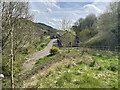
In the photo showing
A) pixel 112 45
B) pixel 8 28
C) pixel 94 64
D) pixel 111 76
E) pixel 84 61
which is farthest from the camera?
pixel 112 45

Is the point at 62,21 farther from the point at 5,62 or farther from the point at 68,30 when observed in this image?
the point at 5,62

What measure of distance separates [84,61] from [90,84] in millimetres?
5954

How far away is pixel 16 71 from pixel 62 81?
18.7ft

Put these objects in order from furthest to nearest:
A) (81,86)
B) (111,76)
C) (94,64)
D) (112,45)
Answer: (112,45), (94,64), (111,76), (81,86)

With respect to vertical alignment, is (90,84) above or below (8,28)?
below

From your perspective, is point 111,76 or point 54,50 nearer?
point 111,76

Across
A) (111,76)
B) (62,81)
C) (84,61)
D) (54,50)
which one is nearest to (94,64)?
(84,61)

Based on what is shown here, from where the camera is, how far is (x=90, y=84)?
31.8ft

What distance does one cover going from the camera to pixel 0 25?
11.3m

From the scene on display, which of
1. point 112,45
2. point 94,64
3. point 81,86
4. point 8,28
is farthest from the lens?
point 112,45

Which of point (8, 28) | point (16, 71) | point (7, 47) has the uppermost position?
point (8, 28)

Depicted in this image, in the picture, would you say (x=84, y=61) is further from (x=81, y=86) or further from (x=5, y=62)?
(x=81, y=86)

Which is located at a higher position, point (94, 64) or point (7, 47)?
point (7, 47)

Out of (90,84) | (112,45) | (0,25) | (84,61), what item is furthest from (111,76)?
(112,45)
